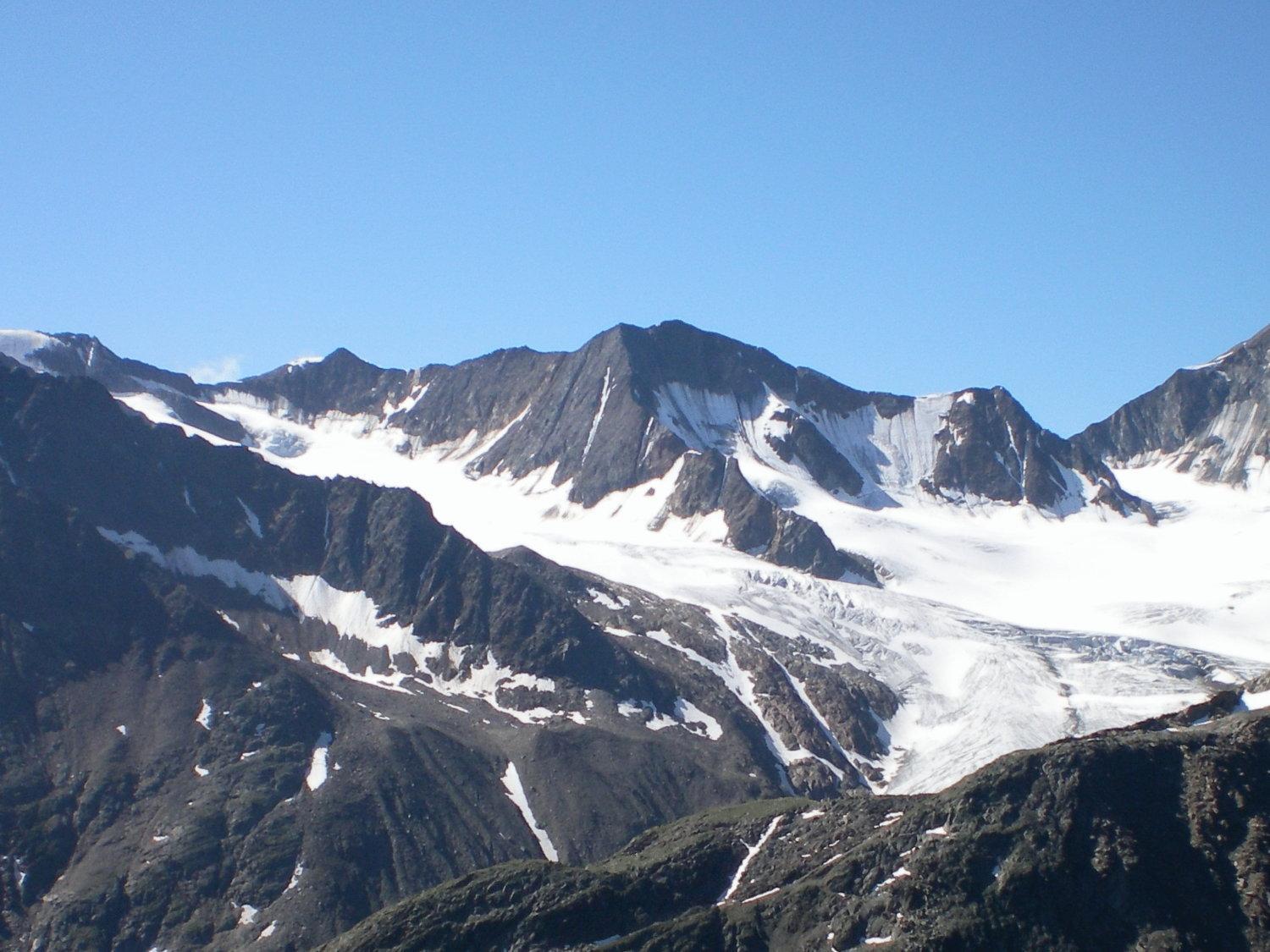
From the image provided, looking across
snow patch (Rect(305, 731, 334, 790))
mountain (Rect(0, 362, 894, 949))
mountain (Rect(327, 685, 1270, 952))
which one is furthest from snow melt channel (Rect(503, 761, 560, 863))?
mountain (Rect(327, 685, 1270, 952))

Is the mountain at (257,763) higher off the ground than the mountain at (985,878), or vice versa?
the mountain at (257,763)

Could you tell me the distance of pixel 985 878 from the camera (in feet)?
263

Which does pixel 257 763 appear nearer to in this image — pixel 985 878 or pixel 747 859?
pixel 747 859

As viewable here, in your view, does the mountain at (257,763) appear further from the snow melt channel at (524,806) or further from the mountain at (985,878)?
the mountain at (985,878)

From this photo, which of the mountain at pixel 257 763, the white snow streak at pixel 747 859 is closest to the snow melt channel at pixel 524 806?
the mountain at pixel 257 763

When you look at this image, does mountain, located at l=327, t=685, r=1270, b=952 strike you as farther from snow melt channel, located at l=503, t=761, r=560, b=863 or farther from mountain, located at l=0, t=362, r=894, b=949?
snow melt channel, located at l=503, t=761, r=560, b=863

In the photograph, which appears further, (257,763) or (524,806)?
(257,763)

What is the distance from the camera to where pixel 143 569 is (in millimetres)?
195375

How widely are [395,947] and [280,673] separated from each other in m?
99.1

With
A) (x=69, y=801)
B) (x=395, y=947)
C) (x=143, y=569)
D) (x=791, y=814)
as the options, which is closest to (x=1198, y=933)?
(x=791, y=814)

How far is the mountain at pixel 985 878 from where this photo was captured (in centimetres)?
7744

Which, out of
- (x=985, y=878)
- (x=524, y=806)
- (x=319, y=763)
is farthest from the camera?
(x=319, y=763)

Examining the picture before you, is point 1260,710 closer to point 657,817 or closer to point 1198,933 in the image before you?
point 1198,933

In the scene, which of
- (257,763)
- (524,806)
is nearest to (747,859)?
(524,806)
